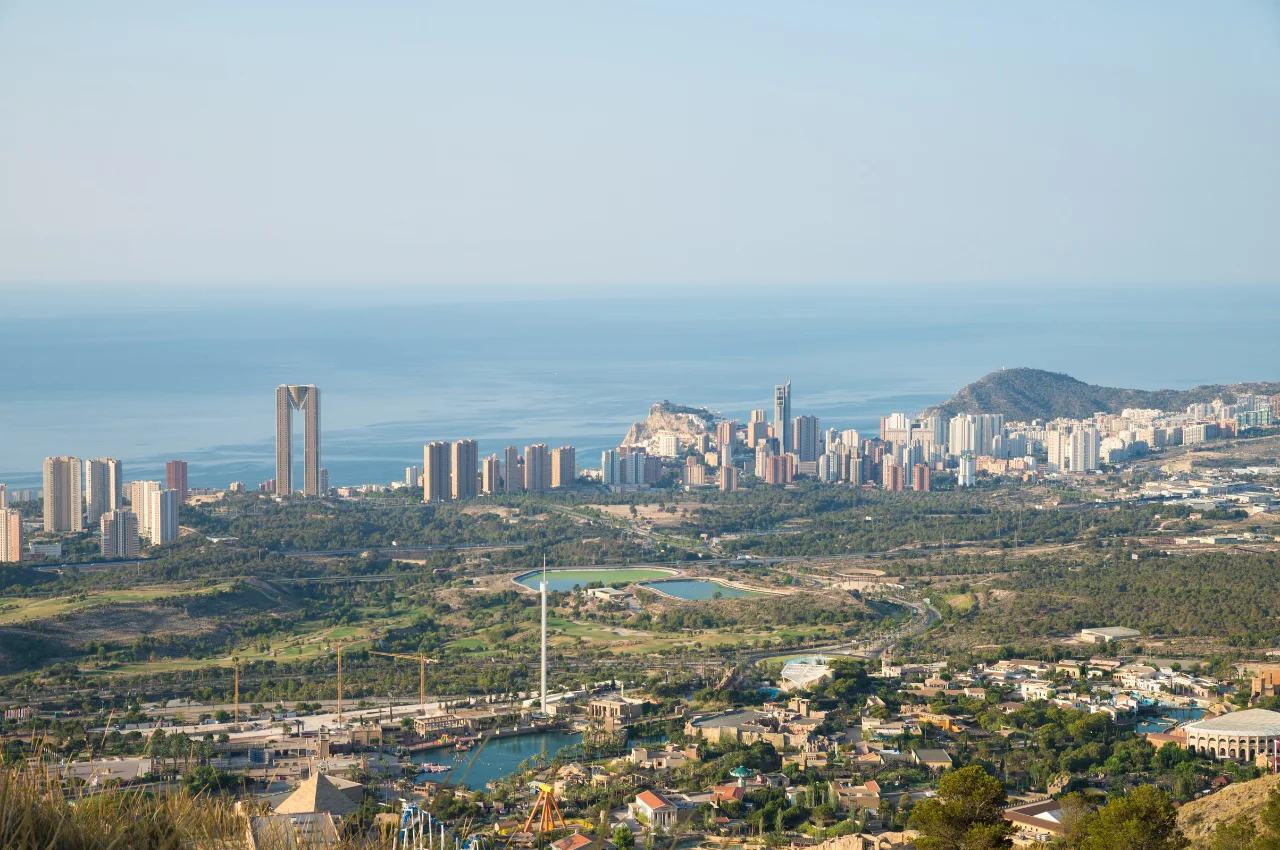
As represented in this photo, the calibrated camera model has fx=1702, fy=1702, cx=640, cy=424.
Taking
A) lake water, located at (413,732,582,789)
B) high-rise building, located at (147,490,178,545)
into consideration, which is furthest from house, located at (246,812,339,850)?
high-rise building, located at (147,490,178,545)

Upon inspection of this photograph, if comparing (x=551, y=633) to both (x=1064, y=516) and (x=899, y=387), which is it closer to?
(x=1064, y=516)

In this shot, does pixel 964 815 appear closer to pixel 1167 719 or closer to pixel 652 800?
pixel 652 800

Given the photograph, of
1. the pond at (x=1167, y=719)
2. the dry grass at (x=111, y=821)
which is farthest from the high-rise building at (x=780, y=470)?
the dry grass at (x=111, y=821)

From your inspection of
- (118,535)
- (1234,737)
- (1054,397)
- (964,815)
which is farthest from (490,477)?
(964,815)

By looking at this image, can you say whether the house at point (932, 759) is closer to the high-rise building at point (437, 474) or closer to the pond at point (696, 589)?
the pond at point (696, 589)

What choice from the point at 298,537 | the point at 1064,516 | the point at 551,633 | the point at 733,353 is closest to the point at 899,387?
the point at 733,353

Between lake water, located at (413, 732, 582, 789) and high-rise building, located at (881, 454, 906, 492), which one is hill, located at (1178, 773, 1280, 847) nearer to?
lake water, located at (413, 732, 582, 789)
